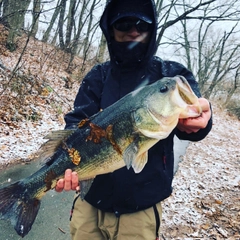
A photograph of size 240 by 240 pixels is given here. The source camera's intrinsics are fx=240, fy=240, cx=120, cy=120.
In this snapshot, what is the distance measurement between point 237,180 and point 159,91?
5.12 meters

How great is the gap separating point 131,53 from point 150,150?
87 centimetres

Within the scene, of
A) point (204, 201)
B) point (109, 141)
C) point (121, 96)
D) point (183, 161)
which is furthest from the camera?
point (183, 161)

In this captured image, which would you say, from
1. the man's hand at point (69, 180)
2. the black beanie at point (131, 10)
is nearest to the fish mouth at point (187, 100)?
the black beanie at point (131, 10)

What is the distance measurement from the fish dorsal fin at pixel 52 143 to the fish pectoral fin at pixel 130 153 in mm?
517

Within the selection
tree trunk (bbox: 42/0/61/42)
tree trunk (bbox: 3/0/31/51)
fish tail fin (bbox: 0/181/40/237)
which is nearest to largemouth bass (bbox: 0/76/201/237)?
fish tail fin (bbox: 0/181/40/237)

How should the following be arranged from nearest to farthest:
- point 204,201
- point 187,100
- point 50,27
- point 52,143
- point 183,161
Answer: point 187,100 < point 52,143 < point 204,201 < point 183,161 < point 50,27

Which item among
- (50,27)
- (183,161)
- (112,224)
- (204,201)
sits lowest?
(183,161)

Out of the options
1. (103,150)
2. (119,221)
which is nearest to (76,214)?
(119,221)

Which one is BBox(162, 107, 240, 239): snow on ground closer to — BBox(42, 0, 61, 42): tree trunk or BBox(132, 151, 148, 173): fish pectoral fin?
BBox(132, 151, 148, 173): fish pectoral fin

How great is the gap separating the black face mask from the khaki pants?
4.11 feet

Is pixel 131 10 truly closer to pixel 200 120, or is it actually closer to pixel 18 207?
pixel 200 120

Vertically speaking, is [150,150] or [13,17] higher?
[13,17]

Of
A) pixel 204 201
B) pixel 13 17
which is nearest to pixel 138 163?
pixel 204 201

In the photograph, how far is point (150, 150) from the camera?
6.24 ft
